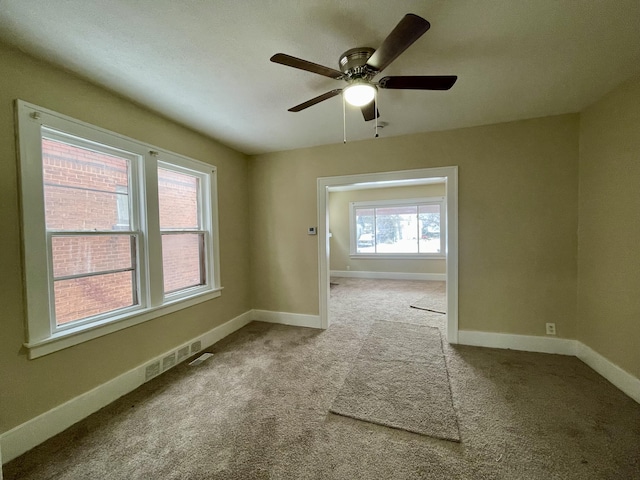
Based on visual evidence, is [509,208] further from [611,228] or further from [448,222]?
[611,228]

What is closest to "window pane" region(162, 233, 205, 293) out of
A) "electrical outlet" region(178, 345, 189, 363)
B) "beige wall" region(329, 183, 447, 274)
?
"electrical outlet" region(178, 345, 189, 363)

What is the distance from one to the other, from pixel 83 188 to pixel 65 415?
5.21 ft

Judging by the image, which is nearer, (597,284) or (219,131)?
(597,284)

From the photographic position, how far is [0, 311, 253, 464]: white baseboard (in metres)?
1.44

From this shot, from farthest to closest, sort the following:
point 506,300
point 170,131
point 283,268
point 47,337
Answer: point 283,268 < point 506,300 < point 170,131 < point 47,337

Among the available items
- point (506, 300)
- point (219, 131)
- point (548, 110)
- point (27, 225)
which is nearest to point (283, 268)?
point (219, 131)

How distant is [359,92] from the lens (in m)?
1.52

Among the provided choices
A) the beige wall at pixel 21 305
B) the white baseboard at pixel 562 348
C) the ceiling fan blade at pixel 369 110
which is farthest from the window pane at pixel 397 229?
the beige wall at pixel 21 305

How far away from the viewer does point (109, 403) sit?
190 centimetres

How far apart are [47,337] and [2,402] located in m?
0.36

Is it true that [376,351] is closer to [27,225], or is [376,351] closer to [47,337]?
[47,337]

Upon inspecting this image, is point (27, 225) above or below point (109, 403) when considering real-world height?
above

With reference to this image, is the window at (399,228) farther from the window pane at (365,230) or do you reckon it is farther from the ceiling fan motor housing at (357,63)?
the ceiling fan motor housing at (357,63)

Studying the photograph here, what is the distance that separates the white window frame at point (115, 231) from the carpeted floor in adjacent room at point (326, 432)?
630 millimetres
